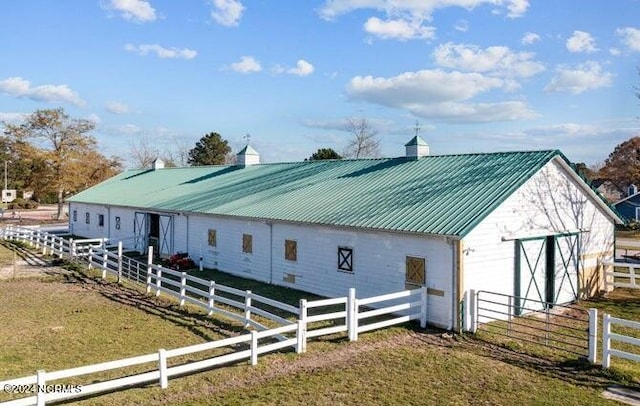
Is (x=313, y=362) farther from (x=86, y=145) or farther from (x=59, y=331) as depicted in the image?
(x=86, y=145)

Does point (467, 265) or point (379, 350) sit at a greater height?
point (467, 265)

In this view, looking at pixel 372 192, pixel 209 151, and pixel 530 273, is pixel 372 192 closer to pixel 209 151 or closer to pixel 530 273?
pixel 530 273

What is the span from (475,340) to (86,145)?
177ft

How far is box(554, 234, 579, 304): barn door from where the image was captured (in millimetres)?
16781

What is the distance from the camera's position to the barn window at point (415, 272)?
14258 mm

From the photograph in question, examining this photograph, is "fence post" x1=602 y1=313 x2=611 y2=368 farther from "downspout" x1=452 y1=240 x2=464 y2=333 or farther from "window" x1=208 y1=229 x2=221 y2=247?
"window" x1=208 y1=229 x2=221 y2=247

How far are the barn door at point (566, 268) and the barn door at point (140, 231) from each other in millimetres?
20517

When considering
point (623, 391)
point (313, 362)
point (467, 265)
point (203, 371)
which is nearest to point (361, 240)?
point (467, 265)

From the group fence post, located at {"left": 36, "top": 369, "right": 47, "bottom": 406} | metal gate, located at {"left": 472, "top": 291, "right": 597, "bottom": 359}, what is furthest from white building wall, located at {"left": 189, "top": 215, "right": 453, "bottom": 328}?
fence post, located at {"left": 36, "top": 369, "right": 47, "bottom": 406}

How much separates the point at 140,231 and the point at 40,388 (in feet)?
71.5

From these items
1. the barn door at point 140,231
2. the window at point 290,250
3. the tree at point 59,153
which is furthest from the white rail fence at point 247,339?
the tree at point 59,153

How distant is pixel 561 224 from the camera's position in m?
17.1

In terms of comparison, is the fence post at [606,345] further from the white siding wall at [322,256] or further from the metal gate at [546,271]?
the metal gate at [546,271]

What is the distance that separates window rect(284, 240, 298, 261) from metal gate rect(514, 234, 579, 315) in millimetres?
7207
